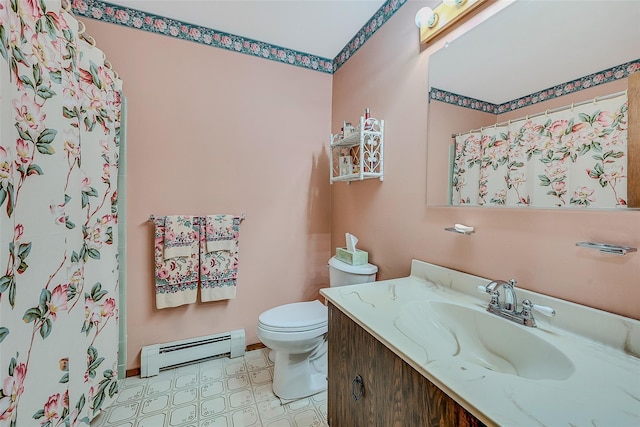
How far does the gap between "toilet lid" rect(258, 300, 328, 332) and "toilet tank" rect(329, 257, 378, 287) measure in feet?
0.74

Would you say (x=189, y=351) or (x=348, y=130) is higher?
(x=348, y=130)

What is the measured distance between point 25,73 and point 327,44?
5.71ft

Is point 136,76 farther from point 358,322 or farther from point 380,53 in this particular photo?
point 358,322

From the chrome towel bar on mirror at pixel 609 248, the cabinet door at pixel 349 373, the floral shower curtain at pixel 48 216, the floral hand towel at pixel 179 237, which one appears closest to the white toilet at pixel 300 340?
the cabinet door at pixel 349 373

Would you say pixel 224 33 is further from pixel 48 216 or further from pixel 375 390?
pixel 375 390

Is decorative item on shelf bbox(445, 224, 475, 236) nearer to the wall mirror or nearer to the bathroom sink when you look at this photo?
the wall mirror

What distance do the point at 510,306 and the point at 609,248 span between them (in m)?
0.32

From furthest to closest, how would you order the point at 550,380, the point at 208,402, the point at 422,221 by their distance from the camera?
the point at 208,402, the point at 422,221, the point at 550,380

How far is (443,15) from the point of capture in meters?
1.19

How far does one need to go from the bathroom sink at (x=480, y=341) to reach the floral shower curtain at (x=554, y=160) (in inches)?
17.0

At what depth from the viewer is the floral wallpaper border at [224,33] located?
61.6 inches

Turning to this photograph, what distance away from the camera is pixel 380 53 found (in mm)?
1623

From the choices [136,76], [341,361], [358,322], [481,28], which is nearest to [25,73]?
[136,76]

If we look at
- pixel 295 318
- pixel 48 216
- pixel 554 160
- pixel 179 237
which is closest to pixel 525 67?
pixel 554 160
